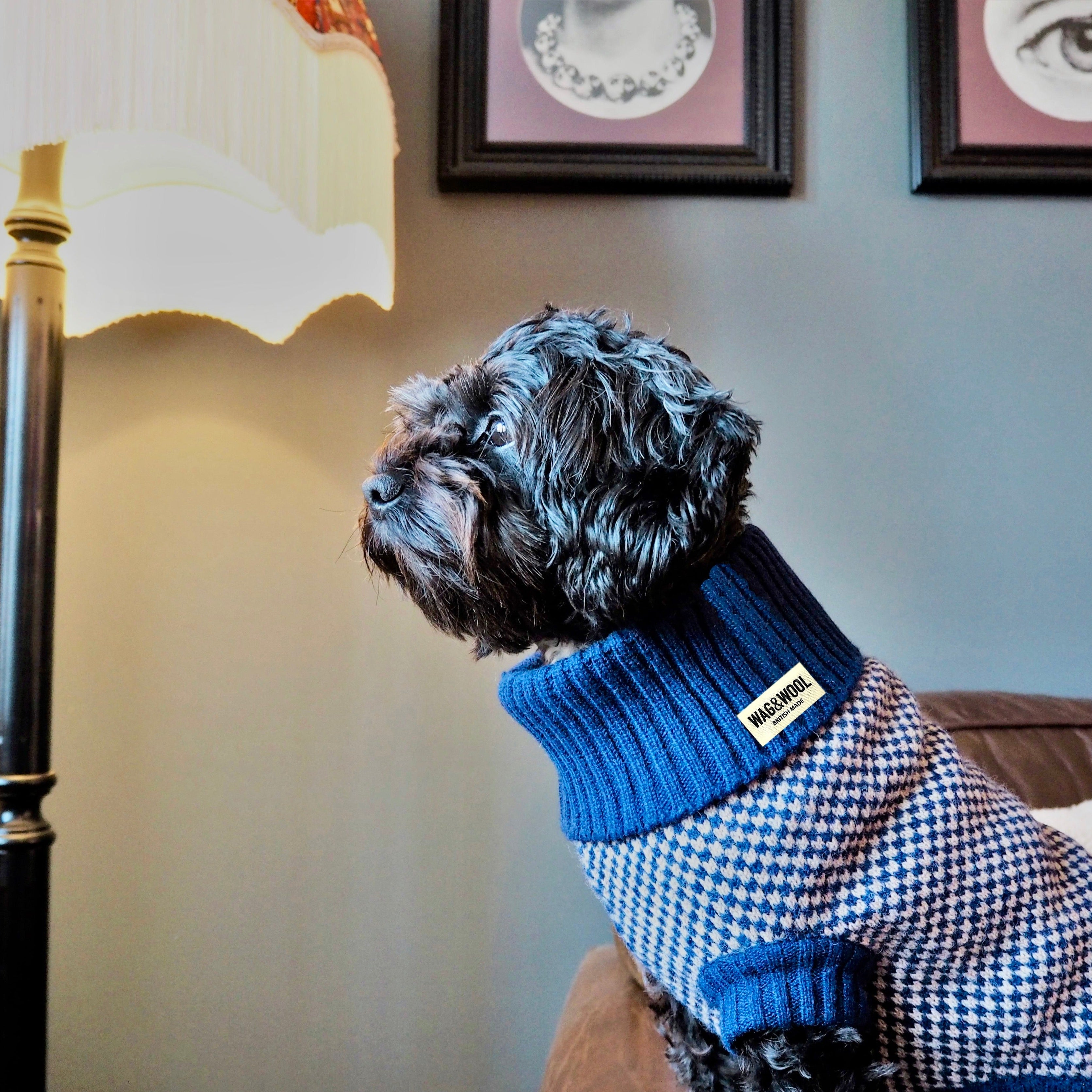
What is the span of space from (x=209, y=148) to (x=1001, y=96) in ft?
4.31

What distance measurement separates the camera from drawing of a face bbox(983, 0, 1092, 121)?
1466 millimetres

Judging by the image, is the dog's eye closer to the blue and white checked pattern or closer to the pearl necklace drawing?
the blue and white checked pattern

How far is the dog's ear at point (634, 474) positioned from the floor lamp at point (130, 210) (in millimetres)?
487

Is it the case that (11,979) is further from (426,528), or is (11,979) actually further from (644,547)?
(644,547)

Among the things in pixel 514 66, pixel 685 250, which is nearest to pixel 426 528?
pixel 685 250

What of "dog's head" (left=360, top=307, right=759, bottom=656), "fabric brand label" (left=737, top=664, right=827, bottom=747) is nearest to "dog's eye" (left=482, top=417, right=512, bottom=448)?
"dog's head" (left=360, top=307, right=759, bottom=656)

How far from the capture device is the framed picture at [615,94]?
1.43m

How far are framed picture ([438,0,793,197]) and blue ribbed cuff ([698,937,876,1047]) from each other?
3.88 feet

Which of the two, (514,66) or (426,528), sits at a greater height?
(514,66)

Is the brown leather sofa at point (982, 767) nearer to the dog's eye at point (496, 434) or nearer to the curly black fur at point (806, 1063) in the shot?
the curly black fur at point (806, 1063)

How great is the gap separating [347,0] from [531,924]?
1.39m

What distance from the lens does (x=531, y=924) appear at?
1.42 m

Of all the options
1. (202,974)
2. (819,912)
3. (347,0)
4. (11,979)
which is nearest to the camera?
(819,912)

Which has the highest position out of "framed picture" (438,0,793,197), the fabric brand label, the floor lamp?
"framed picture" (438,0,793,197)
